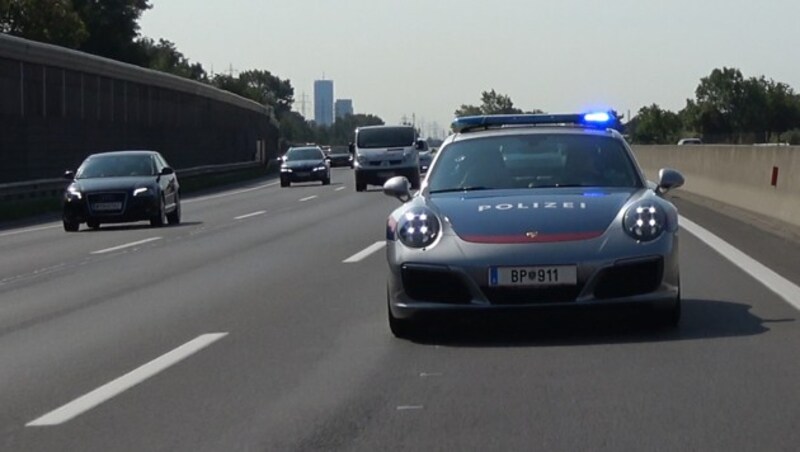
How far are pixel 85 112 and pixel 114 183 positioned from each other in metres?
25.2

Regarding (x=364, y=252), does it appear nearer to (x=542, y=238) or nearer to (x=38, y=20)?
(x=542, y=238)

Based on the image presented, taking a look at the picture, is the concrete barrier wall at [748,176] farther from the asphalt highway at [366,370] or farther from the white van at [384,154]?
the white van at [384,154]

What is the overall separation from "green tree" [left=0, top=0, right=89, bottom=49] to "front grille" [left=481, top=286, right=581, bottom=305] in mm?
68985

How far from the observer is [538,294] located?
35.1ft

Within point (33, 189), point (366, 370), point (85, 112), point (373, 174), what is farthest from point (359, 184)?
point (366, 370)

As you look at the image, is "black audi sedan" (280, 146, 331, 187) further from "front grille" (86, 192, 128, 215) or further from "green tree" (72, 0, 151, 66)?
"green tree" (72, 0, 151, 66)

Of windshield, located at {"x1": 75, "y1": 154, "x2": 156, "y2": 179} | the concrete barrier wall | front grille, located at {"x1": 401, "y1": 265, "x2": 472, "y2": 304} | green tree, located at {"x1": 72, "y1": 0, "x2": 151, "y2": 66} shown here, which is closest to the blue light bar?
front grille, located at {"x1": 401, "y1": 265, "x2": 472, "y2": 304}

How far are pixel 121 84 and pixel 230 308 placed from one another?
155ft

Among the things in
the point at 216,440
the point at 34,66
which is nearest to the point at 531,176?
the point at 216,440

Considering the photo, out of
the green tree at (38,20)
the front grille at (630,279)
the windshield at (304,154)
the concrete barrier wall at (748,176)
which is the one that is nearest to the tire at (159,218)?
the concrete barrier wall at (748,176)

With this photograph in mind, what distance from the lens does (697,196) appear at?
3594cm

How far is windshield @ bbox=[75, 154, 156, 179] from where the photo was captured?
102ft

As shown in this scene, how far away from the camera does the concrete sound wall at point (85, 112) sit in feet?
151

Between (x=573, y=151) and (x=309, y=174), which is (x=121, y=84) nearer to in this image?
(x=309, y=174)
